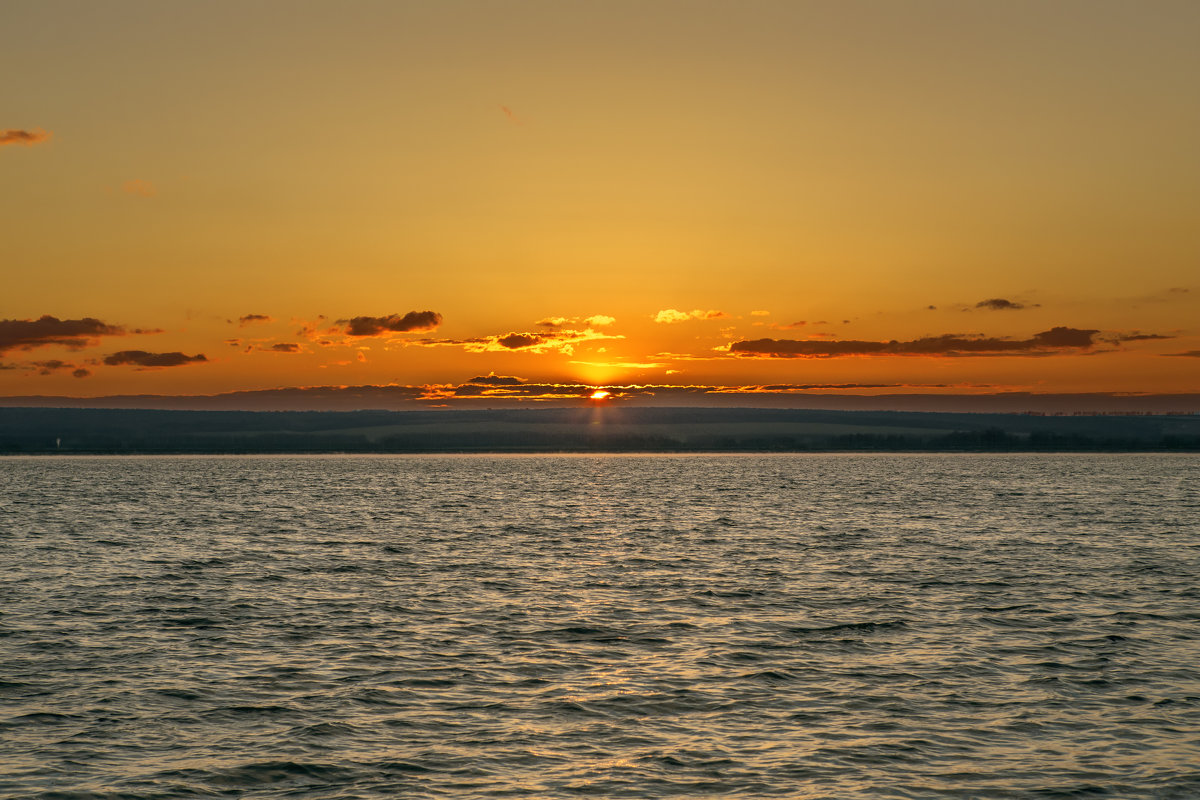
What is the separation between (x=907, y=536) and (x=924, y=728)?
185ft

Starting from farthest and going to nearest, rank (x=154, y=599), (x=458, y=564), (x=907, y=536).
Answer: (x=907, y=536), (x=458, y=564), (x=154, y=599)

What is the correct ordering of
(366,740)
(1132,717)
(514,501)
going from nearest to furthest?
(366,740) → (1132,717) → (514,501)

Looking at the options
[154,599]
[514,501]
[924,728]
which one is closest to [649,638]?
[924,728]

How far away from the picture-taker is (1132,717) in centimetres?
2569

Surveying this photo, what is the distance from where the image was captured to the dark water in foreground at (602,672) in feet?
70.7

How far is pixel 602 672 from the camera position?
30453mm

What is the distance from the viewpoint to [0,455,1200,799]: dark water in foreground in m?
21.5

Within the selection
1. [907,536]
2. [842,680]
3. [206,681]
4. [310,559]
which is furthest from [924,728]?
[907,536]

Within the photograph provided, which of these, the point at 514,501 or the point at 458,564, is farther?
the point at 514,501

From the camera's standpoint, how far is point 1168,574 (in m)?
54.2

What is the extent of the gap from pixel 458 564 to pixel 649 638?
25.8 m

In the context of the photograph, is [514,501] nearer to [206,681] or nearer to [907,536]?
[907,536]

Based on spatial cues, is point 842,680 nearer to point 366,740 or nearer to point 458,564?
point 366,740

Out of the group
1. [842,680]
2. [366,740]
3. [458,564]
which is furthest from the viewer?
[458,564]
